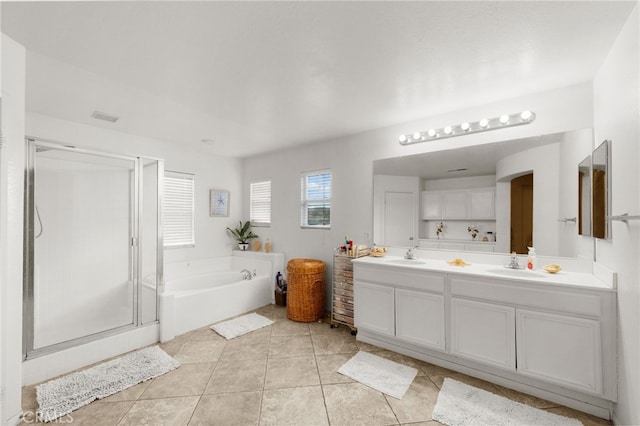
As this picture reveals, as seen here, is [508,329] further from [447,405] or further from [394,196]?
[394,196]

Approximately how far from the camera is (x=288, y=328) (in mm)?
3268

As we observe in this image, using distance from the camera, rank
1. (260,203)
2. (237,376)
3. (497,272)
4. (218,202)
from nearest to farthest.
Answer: (237,376), (497,272), (218,202), (260,203)

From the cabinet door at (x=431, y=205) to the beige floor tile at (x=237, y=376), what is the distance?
2.23 meters

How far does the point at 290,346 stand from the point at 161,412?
1.25m

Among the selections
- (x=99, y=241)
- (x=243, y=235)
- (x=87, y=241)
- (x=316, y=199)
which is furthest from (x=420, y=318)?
(x=87, y=241)

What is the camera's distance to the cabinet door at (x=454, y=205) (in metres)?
2.71

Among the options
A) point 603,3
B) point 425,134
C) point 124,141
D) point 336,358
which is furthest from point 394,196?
point 124,141

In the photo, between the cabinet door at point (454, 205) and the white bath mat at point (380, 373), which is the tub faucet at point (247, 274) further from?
the cabinet door at point (454, 205)

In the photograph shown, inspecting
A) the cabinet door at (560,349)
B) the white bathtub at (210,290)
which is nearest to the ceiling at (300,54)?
the cabinet door at (560,349)

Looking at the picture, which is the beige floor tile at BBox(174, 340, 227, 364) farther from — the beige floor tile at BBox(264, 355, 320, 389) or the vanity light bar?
the vanity light bar

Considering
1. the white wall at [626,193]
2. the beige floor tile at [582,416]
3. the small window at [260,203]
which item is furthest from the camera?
the small window at [260,203]

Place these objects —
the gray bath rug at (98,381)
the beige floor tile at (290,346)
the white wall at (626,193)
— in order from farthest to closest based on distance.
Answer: the beige floor tile at (290,346)
the gray bath rug at (98,381)
the white wall at (626,193)

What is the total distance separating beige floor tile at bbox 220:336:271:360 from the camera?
261 cm

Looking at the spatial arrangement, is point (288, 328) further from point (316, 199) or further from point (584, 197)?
point (584, 197)
